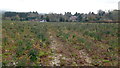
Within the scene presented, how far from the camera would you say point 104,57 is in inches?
246

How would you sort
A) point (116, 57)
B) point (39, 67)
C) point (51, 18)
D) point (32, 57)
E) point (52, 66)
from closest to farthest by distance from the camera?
point (39, 67) → point (52, 66) → point (32, 57) → point (116, 57) → point (51, 18)

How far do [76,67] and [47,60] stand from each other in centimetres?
120

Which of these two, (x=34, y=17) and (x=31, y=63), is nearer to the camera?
(x=31, y=63)

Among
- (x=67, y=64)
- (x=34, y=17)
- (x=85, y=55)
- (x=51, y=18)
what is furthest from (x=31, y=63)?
(x=34, y=17)

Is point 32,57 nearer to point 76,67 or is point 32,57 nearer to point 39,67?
point 39,67

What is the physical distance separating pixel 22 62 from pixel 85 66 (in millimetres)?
2114

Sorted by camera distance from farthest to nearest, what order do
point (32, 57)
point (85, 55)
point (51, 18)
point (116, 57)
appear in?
point (51, 18) → point (85, 55) → point (116, 57) → point (32, 57)

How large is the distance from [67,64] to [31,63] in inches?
48.7

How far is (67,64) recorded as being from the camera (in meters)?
5.39

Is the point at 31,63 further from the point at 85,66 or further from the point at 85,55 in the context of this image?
the point at 85,55

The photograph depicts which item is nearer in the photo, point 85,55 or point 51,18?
point 85,55

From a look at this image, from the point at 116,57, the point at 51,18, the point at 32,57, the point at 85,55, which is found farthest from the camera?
the point at 51,18

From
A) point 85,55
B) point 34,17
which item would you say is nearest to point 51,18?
point 34,17

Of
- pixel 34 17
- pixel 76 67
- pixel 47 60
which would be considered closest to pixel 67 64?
pixel 76 67
